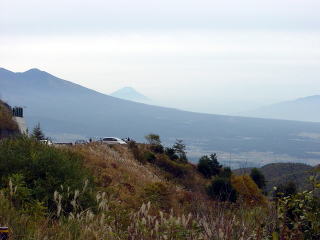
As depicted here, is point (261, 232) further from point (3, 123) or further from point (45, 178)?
point (3, 123)

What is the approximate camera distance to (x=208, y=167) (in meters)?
42.6

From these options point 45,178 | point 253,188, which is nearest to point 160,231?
point 45,178

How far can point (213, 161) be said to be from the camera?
44094 mm

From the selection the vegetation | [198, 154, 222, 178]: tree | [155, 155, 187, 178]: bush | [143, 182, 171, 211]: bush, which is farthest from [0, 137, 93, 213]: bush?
[198, 154, 222, 178]: tree

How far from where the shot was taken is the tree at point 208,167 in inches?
1673

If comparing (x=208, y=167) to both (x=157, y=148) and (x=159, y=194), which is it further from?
(x=159, y=194)

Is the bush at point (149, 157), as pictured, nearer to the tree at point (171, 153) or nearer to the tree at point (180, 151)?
the tree at point (171, 153)

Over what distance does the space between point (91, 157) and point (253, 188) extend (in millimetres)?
10298

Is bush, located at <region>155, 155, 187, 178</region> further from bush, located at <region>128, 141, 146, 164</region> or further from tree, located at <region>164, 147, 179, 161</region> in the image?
tree, located at <region>164, 147, 179, 161</region>

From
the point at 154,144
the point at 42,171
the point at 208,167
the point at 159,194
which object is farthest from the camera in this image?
the point at 154,144

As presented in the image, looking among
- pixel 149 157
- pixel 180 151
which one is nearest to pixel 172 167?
pixel 149 157

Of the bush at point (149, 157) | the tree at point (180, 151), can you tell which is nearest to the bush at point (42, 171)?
the bush at point (149, 157)

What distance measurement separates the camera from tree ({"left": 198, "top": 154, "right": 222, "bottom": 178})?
42.5 metres

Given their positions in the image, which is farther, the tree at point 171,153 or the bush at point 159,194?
the tree at point 171,153
